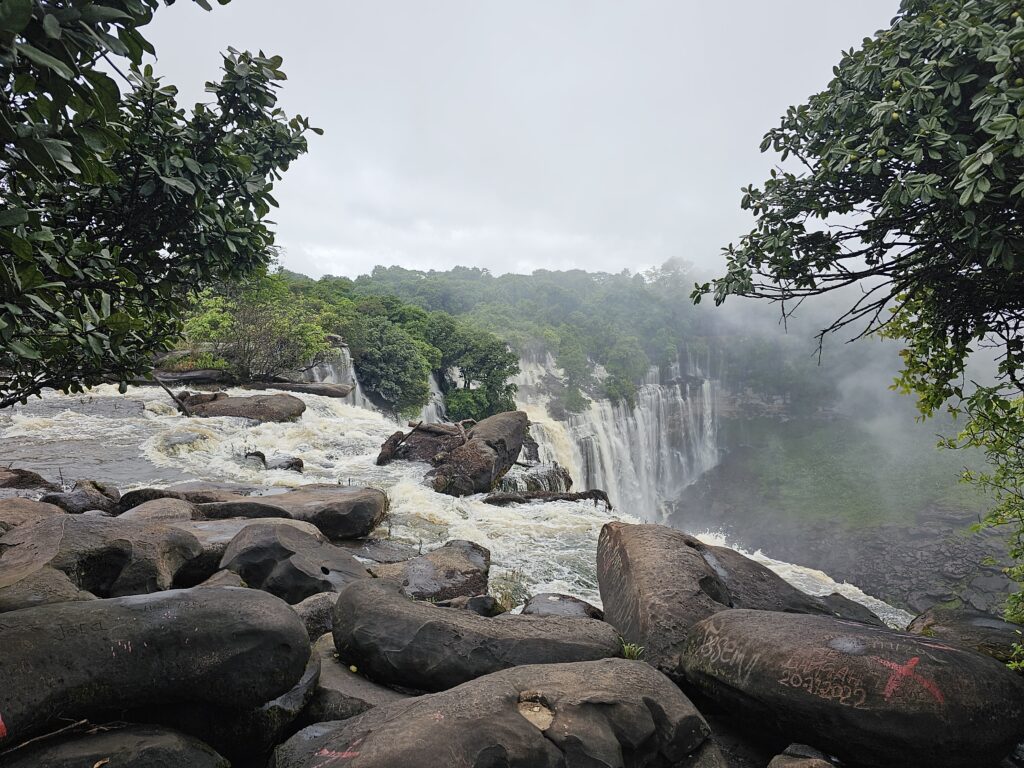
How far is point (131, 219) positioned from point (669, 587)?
17.1ft

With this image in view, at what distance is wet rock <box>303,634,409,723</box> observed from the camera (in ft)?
11.3

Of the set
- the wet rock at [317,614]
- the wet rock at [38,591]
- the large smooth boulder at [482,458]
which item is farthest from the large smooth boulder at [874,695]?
the large smooth boulder at [482,458]

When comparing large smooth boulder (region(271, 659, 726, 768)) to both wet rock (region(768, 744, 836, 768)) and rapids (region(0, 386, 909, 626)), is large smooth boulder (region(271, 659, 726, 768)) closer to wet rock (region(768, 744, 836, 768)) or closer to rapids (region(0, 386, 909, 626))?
wet rock (region(768, 744, 836, 768))

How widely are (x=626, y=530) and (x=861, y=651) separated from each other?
3.26 metres

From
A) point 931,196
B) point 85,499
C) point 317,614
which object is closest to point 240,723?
point 317,614

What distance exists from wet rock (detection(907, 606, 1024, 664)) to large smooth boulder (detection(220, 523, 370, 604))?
5281 millimetres

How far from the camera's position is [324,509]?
8.74 meters

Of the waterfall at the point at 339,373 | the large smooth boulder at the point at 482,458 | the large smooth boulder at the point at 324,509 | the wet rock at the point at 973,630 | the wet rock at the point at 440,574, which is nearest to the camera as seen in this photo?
the wet rock at the point at 973,630

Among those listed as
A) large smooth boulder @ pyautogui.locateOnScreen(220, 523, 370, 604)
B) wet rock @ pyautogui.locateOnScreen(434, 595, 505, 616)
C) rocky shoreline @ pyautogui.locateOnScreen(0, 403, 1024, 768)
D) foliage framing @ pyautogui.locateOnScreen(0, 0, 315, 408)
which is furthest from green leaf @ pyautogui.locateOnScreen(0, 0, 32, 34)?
wet rock @ pyautogui.locateOnScreen(434, 595, 505, 616)

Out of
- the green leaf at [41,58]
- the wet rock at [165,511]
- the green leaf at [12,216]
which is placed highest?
the green leaf at [41,58]

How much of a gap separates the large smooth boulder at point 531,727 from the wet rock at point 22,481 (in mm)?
9293

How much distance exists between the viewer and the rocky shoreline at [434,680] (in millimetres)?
2703

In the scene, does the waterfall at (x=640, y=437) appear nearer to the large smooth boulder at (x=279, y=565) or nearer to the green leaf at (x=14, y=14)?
the large smooth boulder at (x=279, y=565)

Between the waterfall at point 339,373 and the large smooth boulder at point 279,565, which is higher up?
the waterfall at point 339,373
